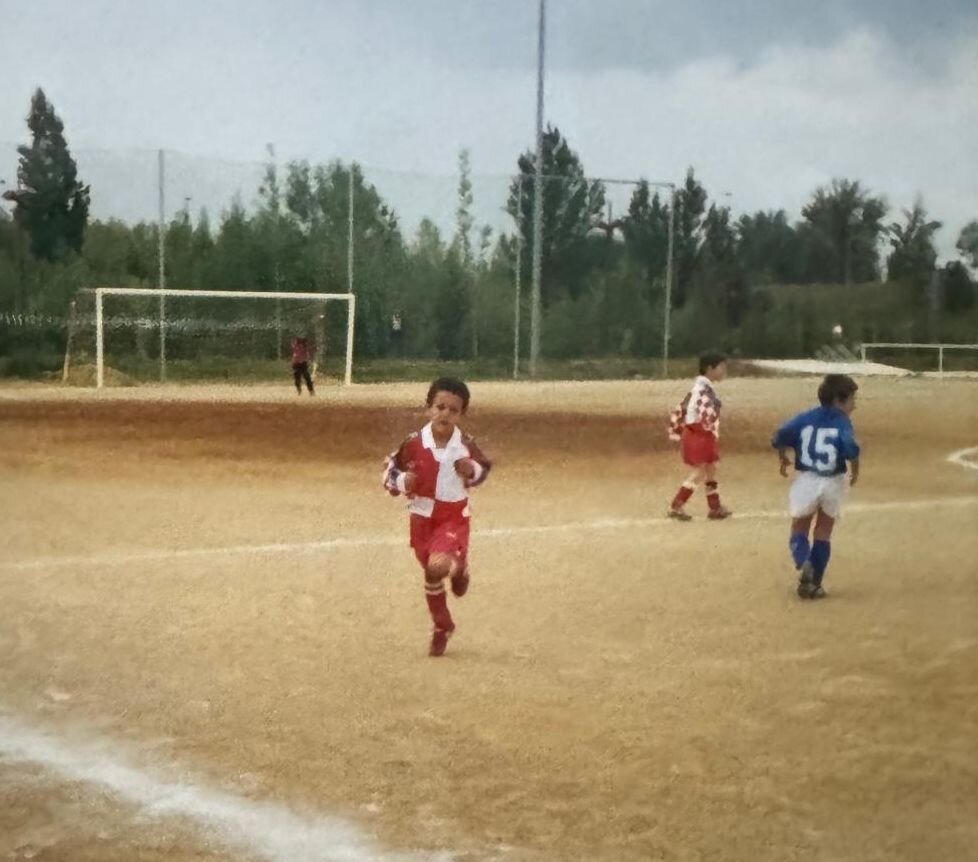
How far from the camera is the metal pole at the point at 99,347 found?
376 inches

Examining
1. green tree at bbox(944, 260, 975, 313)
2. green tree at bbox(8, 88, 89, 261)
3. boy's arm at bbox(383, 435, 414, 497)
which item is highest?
green tree at bbox(8, 88, 89, 261)

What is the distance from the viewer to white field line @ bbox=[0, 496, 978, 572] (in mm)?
5133

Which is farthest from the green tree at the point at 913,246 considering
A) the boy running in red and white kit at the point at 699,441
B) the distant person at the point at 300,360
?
the distant person at the point at 300,360

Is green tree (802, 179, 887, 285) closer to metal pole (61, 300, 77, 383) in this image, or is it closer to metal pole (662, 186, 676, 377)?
metal pole (662, 186, 676, 377)

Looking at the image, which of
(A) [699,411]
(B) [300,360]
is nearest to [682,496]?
(A) [699,411]

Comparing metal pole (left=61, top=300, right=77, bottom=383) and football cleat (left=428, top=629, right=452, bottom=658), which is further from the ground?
metal pole (left=61, top=300, right=77, bottom=383)

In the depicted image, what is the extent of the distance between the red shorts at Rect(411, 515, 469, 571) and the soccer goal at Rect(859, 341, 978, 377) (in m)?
1.87

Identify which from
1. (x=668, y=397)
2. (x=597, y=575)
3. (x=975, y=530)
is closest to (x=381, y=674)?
(x=597, y=575)

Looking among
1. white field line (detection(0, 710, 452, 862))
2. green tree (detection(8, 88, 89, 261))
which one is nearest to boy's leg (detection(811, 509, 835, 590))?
white field line (detection(0, 710, 452, 862))

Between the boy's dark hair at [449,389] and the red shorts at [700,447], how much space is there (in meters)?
2.94

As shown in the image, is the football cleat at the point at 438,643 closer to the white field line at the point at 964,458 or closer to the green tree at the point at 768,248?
the green tree at the point at 768,248

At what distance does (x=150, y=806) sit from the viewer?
2602mm

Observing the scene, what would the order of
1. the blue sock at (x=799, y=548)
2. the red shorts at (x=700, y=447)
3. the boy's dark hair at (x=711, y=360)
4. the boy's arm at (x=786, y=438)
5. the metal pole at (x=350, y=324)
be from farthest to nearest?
the metal pole at (x=350, y=324), the red shorts at (x=700, y=447), the boy's dark hair at (x=711, y=360), the blue sock at (x=799, y=548), the boy's arm at (x=786, y=438)

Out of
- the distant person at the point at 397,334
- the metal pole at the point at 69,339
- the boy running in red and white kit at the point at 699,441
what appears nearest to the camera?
the boy running in red and white kit at the point at 699,441
